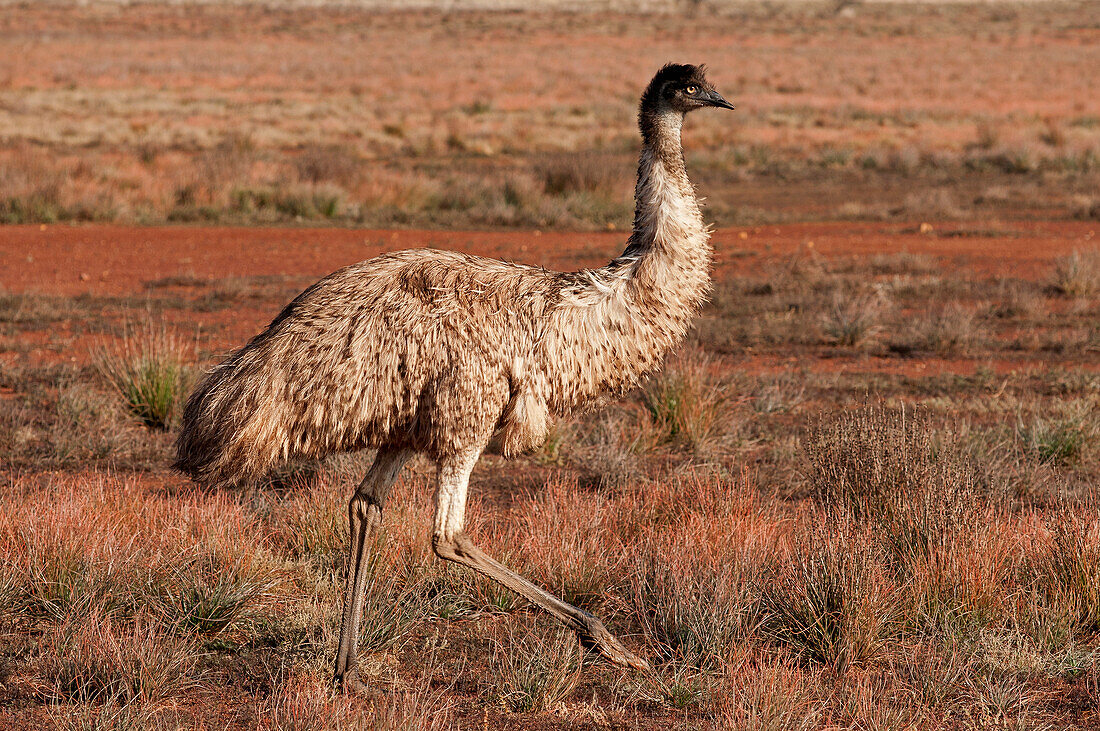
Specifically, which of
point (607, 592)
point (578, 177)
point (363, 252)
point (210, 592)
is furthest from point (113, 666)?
point (578, 177)

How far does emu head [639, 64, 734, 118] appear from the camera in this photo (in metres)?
4.73

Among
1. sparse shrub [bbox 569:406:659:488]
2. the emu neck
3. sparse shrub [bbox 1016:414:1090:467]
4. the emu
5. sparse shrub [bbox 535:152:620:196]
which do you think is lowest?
sparse shrub [bbox 569:406:659:488]

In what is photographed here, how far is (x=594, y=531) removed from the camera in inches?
224

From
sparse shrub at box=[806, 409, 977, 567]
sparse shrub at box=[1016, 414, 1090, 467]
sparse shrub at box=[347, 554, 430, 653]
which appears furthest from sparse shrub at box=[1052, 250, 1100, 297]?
sparse shrub at box=[347, 554, 430, 653]

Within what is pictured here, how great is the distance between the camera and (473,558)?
4.39 metres

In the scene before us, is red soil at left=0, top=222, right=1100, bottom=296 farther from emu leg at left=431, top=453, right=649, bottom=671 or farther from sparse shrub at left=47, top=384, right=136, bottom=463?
emu leg at left=431, top=453, right=649, bottom=671

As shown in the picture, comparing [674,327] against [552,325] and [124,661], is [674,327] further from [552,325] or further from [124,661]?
[124,661]

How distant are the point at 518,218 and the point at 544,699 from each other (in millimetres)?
14952

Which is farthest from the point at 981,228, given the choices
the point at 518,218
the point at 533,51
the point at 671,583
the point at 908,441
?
the point at 533,51

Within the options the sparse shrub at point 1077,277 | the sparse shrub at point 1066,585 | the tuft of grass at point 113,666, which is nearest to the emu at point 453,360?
the tuft of grass at point 113,666

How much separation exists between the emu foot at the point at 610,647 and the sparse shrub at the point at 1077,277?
1052 cm

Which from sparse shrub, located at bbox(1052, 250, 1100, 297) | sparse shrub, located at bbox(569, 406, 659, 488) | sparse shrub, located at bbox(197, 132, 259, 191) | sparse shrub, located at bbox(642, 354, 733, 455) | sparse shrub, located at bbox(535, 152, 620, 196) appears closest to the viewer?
sparse shrub, located at bbox(569, 406, 659, 488)

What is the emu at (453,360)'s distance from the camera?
4.18 metres

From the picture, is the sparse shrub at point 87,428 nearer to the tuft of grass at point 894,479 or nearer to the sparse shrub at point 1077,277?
the tuft of grass at point 894,479
